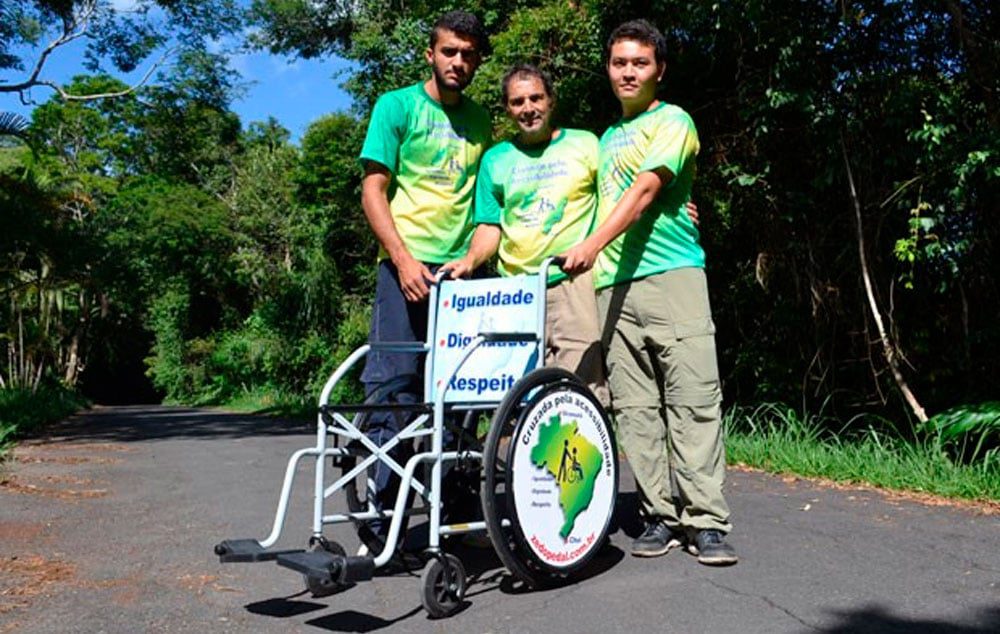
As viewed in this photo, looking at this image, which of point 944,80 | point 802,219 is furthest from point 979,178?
point 802,219

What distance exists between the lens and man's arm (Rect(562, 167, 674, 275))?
140 inches

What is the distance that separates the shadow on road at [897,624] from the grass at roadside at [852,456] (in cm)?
256

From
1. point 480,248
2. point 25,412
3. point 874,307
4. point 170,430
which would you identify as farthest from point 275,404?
point 480,248

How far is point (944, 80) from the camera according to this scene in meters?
6.68

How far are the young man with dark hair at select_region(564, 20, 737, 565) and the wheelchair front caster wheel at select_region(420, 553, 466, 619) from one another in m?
0.99

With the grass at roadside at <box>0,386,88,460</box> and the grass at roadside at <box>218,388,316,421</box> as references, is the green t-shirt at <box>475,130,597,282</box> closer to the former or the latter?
the grass at roadside at <box>0,386,88,460</box>

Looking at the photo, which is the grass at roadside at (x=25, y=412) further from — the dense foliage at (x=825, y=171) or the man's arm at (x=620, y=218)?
the man's arm at (x=620, y=218)

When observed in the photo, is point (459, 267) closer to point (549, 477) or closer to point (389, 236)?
point (389, 236)

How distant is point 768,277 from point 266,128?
3366cm

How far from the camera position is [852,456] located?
6.46 metres

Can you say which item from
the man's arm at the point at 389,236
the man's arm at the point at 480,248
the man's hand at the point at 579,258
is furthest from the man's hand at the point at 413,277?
the man's hand at the point at 579,258

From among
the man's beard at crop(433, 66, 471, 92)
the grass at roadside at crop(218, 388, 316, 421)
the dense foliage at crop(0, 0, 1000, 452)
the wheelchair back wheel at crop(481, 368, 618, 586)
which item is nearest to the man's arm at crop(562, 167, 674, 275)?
the wheelchair back wheel at crop(481, 368, 618, 586)

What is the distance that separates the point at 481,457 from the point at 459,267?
813 millimetres

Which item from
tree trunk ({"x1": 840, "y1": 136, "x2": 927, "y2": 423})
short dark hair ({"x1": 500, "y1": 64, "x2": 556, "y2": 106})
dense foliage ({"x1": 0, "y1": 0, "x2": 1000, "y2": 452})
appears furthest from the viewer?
tree trunk ({"x1": 840, "y1": 136, "x2": 927, "y2": 423})
